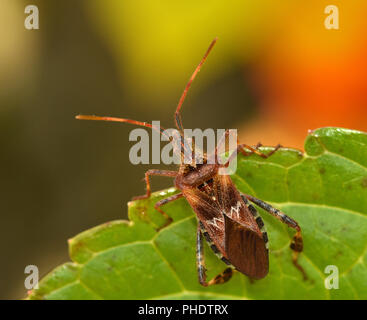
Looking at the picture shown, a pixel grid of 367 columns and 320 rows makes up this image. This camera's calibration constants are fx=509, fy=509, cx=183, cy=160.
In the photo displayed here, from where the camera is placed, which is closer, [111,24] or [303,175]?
[303,175]

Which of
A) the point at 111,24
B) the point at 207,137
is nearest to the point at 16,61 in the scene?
the point at 111,24

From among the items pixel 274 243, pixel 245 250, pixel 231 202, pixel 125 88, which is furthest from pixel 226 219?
pixel 125 88

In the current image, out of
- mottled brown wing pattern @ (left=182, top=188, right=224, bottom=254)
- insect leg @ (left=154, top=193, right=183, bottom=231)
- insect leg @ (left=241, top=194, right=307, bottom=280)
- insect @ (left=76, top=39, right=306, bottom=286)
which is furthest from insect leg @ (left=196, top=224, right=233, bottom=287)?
insect leg @ (left=241, top=194, right=307, bottom=280)

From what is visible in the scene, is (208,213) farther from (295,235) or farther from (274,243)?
(295,235)

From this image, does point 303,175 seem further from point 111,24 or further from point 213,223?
point 111,24

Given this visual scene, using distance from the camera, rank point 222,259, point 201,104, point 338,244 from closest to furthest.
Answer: point 338,244
point 222,259
point 201,104

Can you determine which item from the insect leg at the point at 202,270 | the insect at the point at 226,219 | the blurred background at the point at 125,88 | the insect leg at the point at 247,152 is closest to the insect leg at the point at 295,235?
the insect at the point at 226,219

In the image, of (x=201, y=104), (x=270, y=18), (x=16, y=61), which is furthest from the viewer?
(x=201, y=104)
